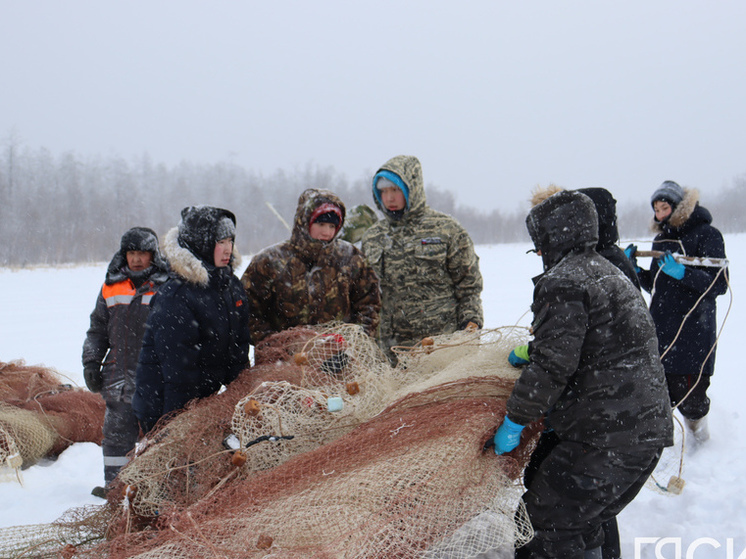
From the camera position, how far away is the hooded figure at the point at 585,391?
6.57ft

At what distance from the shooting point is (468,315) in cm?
373

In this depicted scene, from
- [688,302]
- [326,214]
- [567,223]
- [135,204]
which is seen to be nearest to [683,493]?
[688,302]

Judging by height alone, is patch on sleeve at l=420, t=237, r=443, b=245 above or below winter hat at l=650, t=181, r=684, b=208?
below

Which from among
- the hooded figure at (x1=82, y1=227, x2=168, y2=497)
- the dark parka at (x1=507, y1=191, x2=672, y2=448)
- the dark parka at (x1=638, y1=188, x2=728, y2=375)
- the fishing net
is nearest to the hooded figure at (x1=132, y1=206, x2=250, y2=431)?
the hooded figure at (x1=82, y1=227, x2=168, y2=497)

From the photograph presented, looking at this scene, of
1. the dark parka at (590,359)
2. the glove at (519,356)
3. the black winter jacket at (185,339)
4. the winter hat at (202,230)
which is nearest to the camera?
the dark parka at (590,359)

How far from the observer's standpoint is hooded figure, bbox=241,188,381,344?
335 centimetres

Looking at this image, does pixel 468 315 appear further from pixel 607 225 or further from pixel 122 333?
pixel 122 333

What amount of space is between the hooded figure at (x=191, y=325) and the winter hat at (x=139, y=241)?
48.5 inches

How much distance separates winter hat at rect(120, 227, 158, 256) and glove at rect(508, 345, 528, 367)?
279 centimetres

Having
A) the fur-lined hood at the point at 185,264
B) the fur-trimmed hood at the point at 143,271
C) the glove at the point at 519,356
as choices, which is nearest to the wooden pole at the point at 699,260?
the glove at the point at 519,356

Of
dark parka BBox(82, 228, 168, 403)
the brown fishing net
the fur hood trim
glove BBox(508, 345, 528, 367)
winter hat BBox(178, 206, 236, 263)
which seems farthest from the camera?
the fur hood trim

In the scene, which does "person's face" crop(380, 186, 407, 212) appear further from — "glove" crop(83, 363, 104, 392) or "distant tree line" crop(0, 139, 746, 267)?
"distant tree line" crop(0, 139, 746, 267)

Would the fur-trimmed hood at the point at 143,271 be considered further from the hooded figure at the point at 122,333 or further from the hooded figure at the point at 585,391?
the hooded figure at the point at 585,391

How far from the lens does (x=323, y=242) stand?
132 inches
